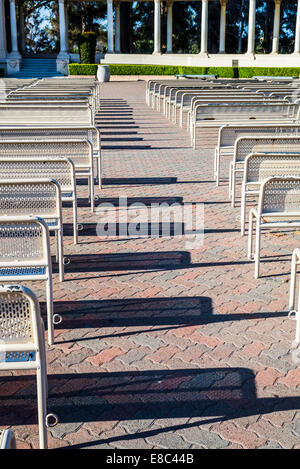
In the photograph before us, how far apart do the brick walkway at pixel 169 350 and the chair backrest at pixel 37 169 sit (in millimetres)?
870

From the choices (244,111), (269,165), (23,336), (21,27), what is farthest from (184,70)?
(23,336)

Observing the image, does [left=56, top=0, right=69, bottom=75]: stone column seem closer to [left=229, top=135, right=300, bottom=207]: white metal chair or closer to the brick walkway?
[left=229, top=135, right=300, bottom=207]: white metal chair

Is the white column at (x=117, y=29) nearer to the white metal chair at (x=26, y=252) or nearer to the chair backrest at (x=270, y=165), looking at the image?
the chair backrest at (x=270, y=165)

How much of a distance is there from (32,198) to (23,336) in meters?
2.28

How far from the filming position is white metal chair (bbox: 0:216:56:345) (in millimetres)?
4102

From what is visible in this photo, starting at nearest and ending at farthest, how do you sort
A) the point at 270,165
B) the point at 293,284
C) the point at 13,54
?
the point at 293,284, the point at 270,165, the point at 13,54

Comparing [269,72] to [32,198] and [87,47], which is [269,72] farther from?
[32,198]

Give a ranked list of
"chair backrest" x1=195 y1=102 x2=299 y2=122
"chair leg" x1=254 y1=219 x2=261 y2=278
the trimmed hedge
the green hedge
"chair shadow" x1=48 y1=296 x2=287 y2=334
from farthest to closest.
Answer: the trimmed hedge → the green hedge → "chair backrest" x1=195 y1=102 x2=299 y2=122 → "chair leg" x1=254 y1=219 x2=261 y2=278 → "chair shadow" x1=48 y1=296 x2=287 y2=334

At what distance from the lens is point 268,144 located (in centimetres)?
724

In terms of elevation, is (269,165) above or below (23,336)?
above

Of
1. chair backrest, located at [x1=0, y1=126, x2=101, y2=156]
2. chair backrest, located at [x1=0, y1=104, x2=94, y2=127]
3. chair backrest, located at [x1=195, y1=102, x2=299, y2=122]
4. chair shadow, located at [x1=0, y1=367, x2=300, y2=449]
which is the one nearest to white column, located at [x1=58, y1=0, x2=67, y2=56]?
chair backrest, located at [x1=195, y1=102, x2=299, y2=122]

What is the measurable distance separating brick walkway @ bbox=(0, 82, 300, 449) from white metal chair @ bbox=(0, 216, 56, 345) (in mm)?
513

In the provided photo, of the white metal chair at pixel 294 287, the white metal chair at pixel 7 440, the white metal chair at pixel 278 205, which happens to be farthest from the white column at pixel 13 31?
the white metal chair at pixel 7 440
